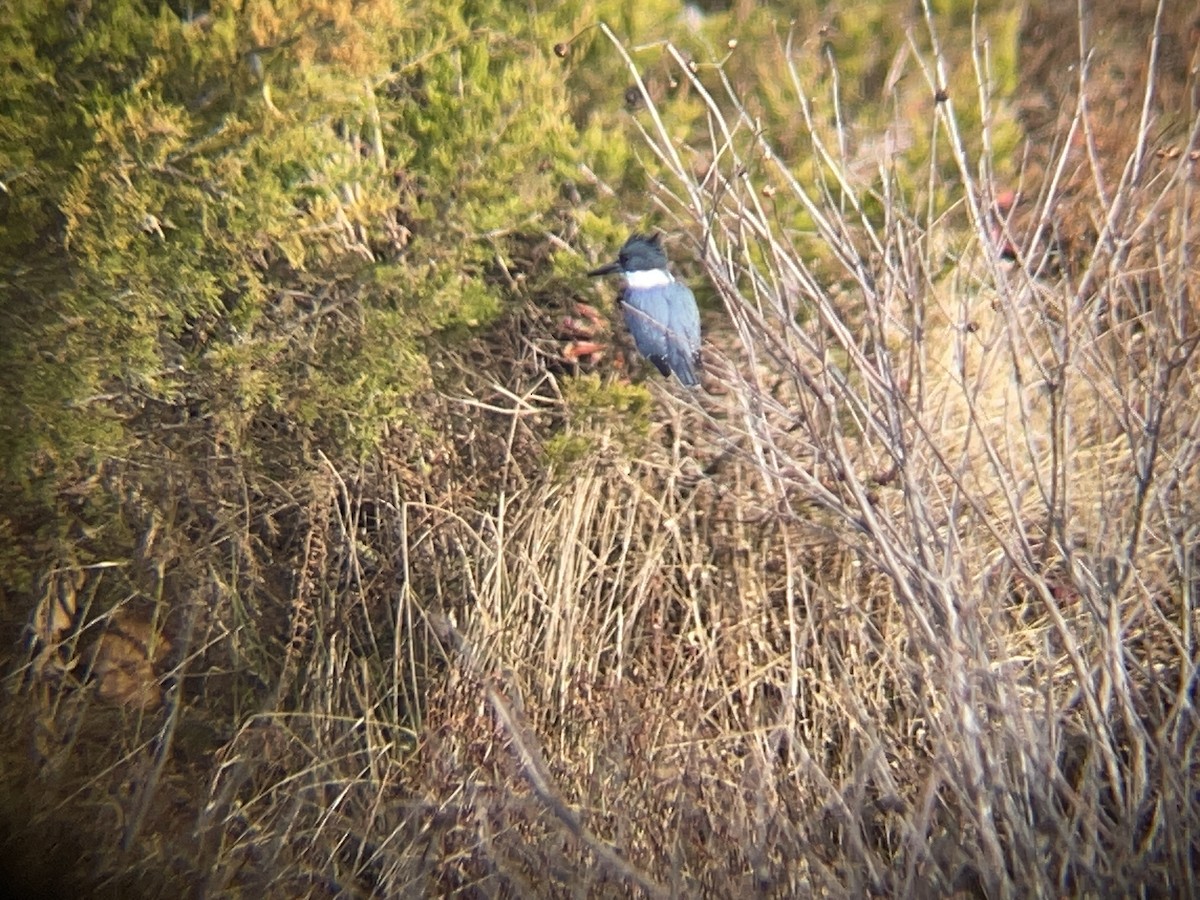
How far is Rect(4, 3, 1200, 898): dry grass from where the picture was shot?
6.83ft

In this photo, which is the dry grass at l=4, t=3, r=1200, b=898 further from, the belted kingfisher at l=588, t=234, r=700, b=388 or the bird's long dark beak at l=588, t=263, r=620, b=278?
the bird's long dark beak at l=588, t=263, r=620, b=278

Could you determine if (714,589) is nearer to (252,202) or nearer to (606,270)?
(606,270)

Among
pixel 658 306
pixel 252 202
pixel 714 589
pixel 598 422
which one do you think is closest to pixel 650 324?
pixel 658 306

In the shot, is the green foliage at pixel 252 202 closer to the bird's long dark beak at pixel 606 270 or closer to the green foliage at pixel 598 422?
the bird's long dark beak at pixel 606 270

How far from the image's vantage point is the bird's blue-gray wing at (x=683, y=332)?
305 cm

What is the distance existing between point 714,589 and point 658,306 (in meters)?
0.91

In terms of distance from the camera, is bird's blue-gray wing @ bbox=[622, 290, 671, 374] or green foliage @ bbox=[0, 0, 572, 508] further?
bird's blue-gray wing @ bbox=[622, 290, 671, 374]

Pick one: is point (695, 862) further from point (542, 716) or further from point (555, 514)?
point (555, 514)

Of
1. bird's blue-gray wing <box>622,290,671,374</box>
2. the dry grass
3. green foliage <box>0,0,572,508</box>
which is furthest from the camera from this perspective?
bird's blue-gray wing <box>622,290,671,374</box>

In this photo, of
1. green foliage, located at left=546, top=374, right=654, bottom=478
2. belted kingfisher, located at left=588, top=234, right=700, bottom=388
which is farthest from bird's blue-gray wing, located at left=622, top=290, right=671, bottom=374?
green foliage, located at left=546, top=374, right=654, bottom=478

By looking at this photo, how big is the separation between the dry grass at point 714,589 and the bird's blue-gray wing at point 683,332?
4.0 inches

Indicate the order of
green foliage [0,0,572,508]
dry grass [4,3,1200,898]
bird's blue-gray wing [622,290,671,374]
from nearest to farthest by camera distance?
dry grass [4,3,1200,898] < green foliage [0,0,572,508] < bird's blue-gray wing [622,290,671,374]

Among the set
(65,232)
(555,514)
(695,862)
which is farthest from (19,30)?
(695,862)

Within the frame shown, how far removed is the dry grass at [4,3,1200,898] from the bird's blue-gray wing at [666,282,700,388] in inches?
4.0
